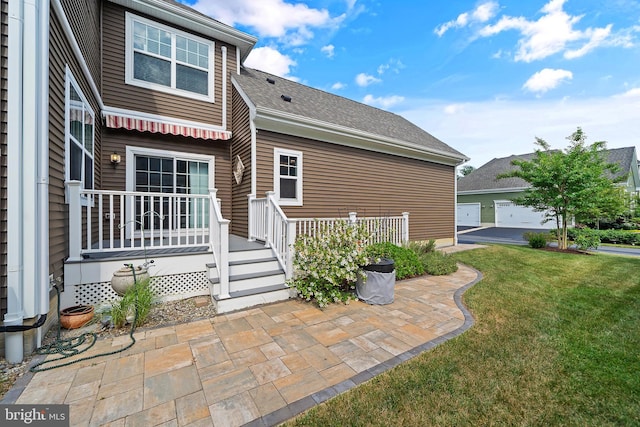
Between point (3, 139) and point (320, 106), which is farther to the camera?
point (320, 106)

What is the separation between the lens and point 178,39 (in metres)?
6.26

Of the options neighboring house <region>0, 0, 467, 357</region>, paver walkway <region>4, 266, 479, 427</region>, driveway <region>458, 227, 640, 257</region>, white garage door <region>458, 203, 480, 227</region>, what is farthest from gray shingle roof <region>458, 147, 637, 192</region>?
paver walkway <region>4, 266, 479, 427</region>

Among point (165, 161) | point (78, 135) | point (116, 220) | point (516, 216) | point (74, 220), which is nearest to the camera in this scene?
point (74, 220)

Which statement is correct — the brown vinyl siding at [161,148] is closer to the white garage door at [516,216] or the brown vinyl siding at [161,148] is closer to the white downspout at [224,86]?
the white downspout at [224,86]

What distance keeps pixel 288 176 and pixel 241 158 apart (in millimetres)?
1229

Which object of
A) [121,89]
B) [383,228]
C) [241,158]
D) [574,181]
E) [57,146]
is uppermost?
[121,89]

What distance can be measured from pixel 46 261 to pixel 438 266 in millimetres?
6850

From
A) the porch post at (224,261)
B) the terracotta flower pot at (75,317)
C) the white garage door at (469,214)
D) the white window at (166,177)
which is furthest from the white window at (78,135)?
the white garage door at (469,214)

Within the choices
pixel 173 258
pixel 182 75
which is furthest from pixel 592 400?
pixel 182 75

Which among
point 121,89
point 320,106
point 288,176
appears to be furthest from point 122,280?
point 320,106

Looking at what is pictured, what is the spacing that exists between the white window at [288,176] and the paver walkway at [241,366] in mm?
3193

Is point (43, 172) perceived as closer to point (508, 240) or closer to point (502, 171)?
point (508, 240)

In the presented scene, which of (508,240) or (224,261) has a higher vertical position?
(224,261)

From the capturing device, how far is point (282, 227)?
15.7ft
